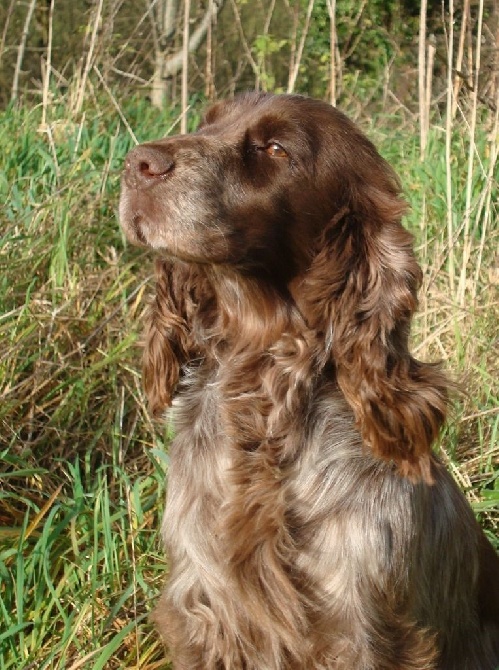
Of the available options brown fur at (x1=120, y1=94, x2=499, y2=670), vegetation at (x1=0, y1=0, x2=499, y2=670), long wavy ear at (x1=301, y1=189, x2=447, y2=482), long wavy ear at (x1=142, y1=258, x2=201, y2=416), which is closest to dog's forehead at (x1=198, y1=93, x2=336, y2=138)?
brown fur at (x1=120, y1=94, x2=499, y2=670)

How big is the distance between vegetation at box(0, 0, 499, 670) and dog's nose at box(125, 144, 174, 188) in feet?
3.33

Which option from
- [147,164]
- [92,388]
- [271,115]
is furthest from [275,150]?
[92,388]

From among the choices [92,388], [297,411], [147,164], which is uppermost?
[147,164]

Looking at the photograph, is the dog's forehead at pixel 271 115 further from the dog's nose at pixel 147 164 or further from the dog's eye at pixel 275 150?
the dog's nose at pixel 147 164

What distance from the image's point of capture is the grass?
2.99 meters

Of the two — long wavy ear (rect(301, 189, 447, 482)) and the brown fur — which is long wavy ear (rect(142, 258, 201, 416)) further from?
long wavy ear (rect(301, 189, 447, 482))

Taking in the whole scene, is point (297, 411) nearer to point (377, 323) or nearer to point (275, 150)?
point (377, 323)

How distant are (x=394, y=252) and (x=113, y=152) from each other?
264 cm

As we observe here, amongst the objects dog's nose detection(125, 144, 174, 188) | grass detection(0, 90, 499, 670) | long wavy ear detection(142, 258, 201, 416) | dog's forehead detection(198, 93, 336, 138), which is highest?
dog's forehead detection(198, 93, 336, 138)

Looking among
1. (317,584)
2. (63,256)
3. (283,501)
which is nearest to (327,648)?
(317,584)

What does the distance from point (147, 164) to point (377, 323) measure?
66 centimetres

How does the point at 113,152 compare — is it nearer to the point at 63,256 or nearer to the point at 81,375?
the point at 63,256

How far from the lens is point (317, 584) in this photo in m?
2.43

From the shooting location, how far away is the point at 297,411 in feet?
8.23
